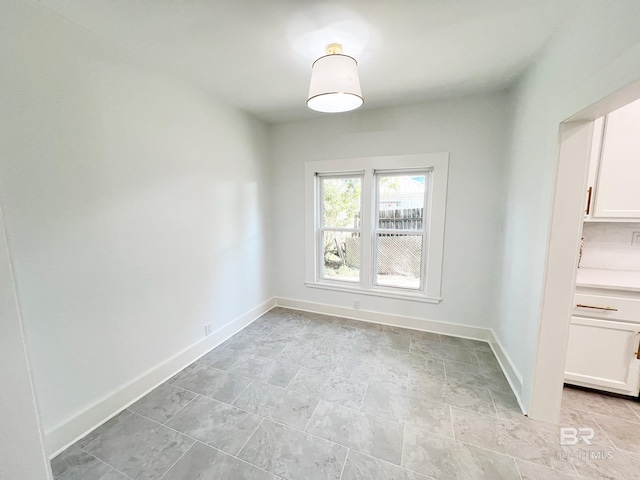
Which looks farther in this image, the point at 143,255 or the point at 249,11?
the point at 143,255

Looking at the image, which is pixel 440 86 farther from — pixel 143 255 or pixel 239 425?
pixel 239 425

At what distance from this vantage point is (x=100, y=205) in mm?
1656

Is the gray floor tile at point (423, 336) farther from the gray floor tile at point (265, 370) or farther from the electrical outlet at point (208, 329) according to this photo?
the electrical outlet at point (208, 329)

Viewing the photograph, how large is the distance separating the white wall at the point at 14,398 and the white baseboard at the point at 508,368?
2.58 metres

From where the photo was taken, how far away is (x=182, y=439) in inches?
61.6

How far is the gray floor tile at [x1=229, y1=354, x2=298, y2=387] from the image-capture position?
2121 millimetres

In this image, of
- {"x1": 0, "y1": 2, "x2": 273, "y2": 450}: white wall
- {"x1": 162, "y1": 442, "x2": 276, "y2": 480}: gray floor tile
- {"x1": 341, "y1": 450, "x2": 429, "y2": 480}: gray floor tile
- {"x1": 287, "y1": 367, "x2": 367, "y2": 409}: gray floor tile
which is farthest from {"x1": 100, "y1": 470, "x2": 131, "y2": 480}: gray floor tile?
{"x1": 341, "y1": 450, "x2": 429, "y2": 480}: gray floor tile

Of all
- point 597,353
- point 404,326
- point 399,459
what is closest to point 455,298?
point 404,326

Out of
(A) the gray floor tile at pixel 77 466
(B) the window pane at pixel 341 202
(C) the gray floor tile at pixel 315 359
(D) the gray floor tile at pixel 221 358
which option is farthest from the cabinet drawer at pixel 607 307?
(A) the gray floor tile at pixel 77 466

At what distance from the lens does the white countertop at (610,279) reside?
5.88ft

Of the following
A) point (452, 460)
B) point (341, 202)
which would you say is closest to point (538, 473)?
point (452, 460)

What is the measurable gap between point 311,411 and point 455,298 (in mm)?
1963

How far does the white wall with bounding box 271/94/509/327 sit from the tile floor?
625 mm

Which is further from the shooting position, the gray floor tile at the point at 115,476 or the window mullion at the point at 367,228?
the window mullion at the point at 367,228
